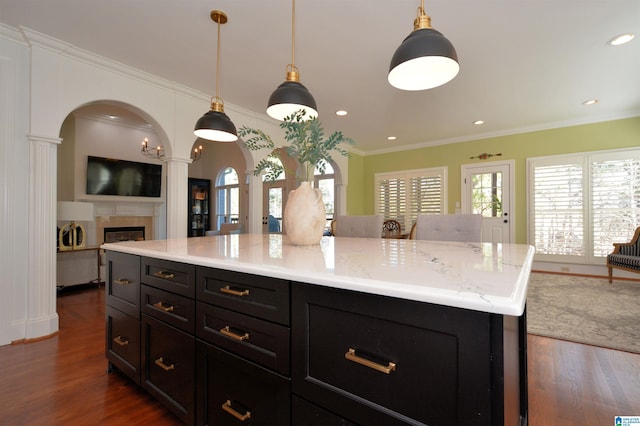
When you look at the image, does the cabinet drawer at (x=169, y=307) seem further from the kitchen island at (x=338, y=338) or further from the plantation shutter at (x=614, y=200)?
the plantation shutter at (x=614, y=200)

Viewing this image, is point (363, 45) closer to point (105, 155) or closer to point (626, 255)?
point (626, 255)

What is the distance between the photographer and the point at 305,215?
5.11 feet

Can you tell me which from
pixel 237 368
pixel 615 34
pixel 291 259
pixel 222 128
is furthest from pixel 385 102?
pixel 237 368

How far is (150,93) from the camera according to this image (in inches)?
128

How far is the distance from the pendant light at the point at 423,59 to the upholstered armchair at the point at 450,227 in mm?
1061

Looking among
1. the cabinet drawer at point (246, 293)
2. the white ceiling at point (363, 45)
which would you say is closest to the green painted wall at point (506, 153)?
the white ceiling at point (363, 45)

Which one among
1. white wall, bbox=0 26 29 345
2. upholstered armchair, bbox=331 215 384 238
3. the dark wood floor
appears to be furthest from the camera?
upholstered armchair, bbox=331 215 384 238

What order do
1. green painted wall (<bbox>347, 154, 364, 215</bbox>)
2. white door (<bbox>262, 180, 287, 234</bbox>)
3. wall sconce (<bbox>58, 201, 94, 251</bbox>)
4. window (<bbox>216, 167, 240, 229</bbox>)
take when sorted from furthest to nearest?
window (<bbox>216, 167, 240, 229</bbox>), white door (<bbox>262, 180, 287, 234</bbox>), green painted wall (<bbox>347, 154, 364, 215</bbox>), wall sconce (<bbox>58, 201, 94, 251</bbox>)

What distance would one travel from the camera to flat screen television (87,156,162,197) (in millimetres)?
5219

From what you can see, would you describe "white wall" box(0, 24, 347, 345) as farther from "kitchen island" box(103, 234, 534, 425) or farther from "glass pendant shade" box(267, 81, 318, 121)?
"glass pendant shade" box(267, 81, 318, 121)

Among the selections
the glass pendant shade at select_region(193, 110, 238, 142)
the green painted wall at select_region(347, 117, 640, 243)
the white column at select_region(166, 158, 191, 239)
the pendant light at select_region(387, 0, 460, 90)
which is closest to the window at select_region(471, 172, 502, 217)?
the green painted wall at select_region(347, 117, 640, 243)

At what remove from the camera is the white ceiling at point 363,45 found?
218 centimetres

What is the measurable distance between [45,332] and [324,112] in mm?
3984

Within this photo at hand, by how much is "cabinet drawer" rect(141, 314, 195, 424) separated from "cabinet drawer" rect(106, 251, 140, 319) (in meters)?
0.16
